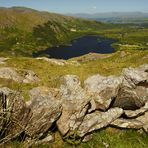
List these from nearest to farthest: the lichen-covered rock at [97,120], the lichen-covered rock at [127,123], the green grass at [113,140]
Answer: the green grass at [113,140], the lichen-covered rock at [97,120], the lichen-covered rock at [127,123]

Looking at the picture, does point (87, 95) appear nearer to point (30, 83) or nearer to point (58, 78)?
point (58, 78)

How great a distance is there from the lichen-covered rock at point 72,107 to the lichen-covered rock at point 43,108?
63 centimetres

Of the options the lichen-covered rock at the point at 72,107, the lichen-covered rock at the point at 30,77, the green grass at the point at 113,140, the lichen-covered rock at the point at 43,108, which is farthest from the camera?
the lichen-covered rock at the point at 30,77

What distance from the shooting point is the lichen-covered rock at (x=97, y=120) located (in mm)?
21172

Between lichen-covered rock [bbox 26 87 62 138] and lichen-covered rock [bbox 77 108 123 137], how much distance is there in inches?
90.0

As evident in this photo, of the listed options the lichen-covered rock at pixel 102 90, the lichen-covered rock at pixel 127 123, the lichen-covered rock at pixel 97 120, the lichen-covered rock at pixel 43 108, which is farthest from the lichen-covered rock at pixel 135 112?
the lichen-covered rock at pixel 43 108

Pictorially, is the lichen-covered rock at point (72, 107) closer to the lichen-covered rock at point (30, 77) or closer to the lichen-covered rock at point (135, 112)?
the lichen-covered rock at point (30, 77)

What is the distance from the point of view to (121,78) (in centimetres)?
2381

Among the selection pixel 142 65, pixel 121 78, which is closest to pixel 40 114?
pixel 121 78

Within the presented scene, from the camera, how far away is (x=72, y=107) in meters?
21.2

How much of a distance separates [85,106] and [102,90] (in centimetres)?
222

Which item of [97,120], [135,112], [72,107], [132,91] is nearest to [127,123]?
[135,112]

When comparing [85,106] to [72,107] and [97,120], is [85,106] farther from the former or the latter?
[97,120]

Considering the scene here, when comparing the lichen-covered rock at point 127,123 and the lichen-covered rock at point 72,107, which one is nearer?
the lichen-covered rock at point 72,107
